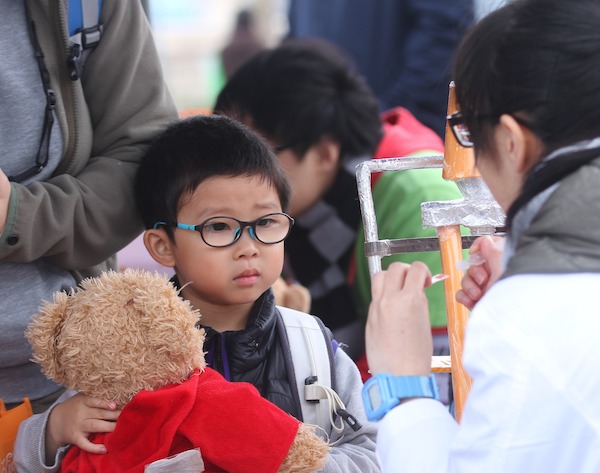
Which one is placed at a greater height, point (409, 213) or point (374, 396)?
point (374, 396)

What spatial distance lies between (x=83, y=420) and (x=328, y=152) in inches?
61.7

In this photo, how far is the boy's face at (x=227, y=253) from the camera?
1919 mm

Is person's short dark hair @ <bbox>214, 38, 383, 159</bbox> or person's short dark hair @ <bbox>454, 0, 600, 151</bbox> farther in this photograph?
person's short dark hair @ <bbox>214, 38, 383, 159</bbox>

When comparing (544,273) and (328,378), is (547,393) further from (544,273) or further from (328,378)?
(328,378)

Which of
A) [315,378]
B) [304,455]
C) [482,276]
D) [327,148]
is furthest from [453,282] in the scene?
[327,148]

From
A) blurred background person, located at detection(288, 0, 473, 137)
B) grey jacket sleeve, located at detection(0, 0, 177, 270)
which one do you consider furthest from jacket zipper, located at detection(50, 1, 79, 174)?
blurred background person, located at detection(288, 0, 473, 137)

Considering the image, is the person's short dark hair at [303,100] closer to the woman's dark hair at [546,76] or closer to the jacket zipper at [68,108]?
the jacket zipper at [68,108]

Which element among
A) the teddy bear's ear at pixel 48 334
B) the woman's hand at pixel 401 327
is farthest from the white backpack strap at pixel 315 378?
the teddy bear's ear at pixel 48 334

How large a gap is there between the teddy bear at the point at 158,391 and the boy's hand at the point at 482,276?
38 centimetres

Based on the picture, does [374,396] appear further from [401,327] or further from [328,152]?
[328,152]

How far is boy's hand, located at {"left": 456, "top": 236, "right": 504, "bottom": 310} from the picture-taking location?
1.73 metres

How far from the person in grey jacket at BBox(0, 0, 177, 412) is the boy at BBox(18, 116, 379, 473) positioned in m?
0.08

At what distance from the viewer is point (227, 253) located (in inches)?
75.6

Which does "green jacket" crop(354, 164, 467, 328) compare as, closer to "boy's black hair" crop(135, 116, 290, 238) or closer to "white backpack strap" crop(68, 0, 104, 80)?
"boy's black hair" crop(135, 116, 290, 238)
